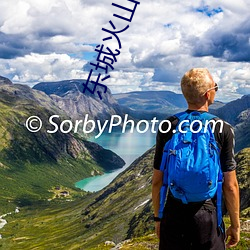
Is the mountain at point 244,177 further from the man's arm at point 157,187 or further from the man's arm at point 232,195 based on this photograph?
the man's arm at point 157,187

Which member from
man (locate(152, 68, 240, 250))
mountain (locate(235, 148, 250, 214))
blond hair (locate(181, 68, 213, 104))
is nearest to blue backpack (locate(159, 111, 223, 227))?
man (locate(152, 68, 240, 250))

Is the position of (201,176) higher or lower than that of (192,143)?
lower

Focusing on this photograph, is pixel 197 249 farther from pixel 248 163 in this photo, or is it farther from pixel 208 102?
pixel 248 163

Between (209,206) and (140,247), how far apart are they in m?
23.3

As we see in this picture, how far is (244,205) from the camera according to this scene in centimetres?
8375

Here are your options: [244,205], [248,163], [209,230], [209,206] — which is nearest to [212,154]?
[209,206]

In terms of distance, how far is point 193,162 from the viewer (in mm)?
10273

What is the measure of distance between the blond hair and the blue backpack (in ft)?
2.04

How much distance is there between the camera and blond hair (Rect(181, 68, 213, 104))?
1109 cm

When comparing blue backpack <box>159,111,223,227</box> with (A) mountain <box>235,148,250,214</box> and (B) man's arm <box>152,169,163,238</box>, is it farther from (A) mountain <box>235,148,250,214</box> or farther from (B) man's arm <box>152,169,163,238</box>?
(A) mountain <box>235,148,250,214</box>

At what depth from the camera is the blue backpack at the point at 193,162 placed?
1029 cm

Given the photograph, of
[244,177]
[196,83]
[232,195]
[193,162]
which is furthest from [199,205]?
[244,177]

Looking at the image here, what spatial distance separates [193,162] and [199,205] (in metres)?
1.40

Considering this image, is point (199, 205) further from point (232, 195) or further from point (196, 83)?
point (196, 83)
